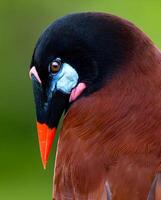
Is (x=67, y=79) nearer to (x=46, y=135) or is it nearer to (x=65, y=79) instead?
(x=65, y=79)

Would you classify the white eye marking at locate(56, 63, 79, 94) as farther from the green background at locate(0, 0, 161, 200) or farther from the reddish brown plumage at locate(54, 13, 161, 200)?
the green background at locate(0, 0, 161, 200)

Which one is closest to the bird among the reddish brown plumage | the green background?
the reddish brown plumage

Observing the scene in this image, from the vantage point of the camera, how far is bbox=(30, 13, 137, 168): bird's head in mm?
2184

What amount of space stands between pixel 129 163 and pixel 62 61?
275 mm

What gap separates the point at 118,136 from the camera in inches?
83.4

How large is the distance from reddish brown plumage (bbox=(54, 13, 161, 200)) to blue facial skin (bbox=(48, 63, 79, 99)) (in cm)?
4

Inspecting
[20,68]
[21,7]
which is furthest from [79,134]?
[21,7]

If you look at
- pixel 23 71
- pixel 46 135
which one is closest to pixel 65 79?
pixel 46 135

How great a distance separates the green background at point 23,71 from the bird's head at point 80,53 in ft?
6.37

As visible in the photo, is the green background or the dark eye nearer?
the dark eye

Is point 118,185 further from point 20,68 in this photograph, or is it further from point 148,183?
point 20,68

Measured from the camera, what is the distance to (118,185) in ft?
6.87

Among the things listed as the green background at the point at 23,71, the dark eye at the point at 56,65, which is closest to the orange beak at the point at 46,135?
the dark eye at the point at 56,65

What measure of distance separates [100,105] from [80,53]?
0.12 metres
